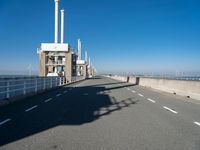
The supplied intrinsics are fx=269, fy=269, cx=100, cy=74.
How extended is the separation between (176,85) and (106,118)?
43.7ft

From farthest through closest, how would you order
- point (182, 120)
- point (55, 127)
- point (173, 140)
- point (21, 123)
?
point (182, 120) → point (21, 123) → point (55, 127) → point (173, 140)

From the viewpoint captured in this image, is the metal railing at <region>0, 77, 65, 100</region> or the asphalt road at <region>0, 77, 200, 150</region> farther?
the metal railing at <region>0, 77, 65, 100</region>

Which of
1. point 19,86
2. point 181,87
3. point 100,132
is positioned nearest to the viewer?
point 100,132

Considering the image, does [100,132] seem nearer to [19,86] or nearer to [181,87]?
[19,86]

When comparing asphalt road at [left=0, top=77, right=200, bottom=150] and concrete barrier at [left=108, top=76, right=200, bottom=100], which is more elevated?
concrete barrier at [left=108, top=76, right=200, bottom=100]

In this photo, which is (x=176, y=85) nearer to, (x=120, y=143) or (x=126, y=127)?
(x=126, y=127)

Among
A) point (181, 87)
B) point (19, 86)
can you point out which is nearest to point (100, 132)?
point (19, 86)

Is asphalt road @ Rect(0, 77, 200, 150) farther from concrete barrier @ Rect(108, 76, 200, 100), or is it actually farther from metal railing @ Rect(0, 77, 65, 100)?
concrete barrier @ Rect(108, 76, 200, 100)

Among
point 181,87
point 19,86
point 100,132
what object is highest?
point 19,86

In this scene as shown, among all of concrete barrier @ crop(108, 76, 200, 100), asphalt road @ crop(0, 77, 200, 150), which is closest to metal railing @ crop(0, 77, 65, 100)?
asphalt road @ crop(0, 77, 200, 150)

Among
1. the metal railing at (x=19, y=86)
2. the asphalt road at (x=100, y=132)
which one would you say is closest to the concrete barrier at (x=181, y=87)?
the asphalt road at (x=100, y=132)

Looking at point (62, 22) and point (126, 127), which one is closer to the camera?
point (126, 127)

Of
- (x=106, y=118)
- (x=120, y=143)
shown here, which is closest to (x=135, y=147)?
(x=120, y=143)

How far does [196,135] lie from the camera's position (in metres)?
6.68
